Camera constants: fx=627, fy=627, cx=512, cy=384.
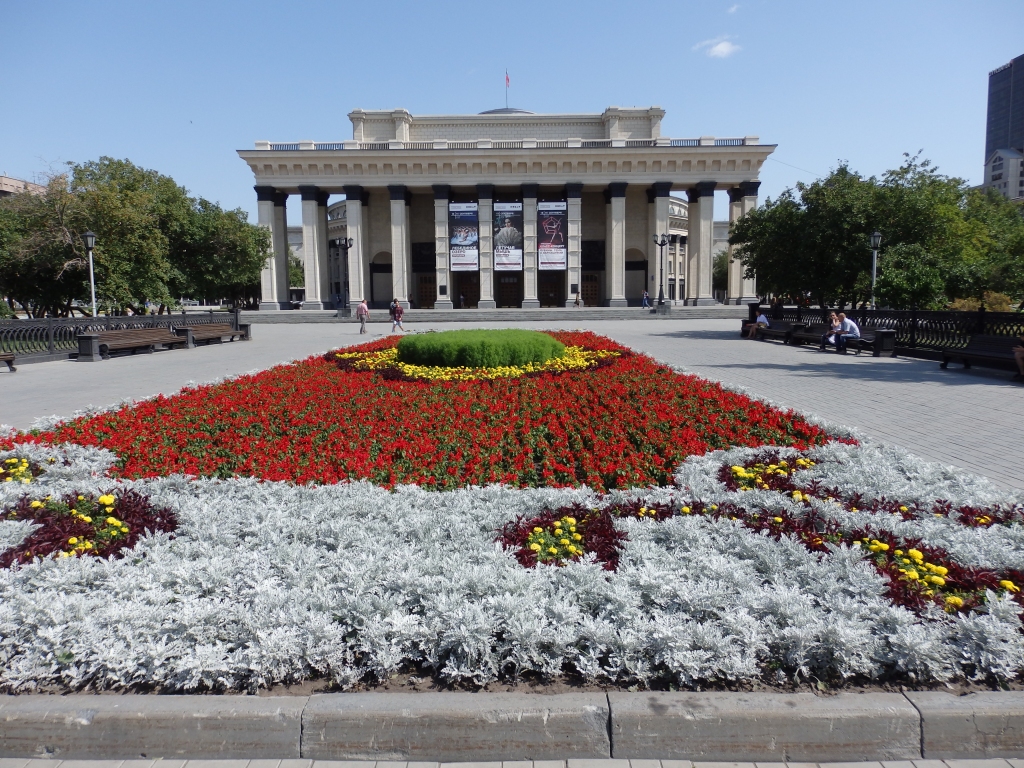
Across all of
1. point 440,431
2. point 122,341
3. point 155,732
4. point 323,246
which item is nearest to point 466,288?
point 323,246

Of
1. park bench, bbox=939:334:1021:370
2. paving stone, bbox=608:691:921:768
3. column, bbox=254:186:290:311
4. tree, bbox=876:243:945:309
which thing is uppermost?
column, bbox=254:186:290:311

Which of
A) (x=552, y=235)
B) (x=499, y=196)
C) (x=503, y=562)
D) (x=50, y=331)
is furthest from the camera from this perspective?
(x=499, y=196)

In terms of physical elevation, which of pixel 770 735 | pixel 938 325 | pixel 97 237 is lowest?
pixel 770 735

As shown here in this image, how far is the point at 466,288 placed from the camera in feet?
171

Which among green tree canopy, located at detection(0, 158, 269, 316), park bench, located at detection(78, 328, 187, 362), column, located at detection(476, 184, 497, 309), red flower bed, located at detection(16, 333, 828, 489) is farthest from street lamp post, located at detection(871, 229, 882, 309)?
column, located at detection(476, 184, 497, 309)

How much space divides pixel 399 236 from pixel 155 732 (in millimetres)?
46093

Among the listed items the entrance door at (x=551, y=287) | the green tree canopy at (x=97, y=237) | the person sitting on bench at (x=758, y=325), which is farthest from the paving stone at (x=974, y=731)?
the entrance door at (x=551, y=287)

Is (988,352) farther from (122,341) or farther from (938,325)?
(122,341)

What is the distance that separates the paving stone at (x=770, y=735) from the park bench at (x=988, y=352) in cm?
1170

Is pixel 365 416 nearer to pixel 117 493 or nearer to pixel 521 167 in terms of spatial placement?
pixel 117 493

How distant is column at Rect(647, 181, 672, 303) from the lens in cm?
4641

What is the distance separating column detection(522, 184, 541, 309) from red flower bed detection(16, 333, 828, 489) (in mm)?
37203

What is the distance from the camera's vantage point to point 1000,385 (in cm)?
1063

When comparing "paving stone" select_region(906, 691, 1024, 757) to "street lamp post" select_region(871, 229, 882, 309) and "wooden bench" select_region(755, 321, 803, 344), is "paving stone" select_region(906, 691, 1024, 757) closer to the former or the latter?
"street lamp post" select_region(871, 229, 882, 309)
